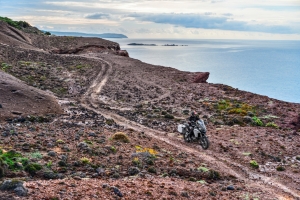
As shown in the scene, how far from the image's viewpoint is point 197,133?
17.2 metres

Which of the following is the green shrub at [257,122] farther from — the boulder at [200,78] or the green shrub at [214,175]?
the boulder at [200,78]

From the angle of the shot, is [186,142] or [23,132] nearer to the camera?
[23,132]

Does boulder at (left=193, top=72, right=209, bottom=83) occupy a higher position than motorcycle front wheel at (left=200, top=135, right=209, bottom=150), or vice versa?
boulder at (left=193, top=72, right=209, bottom=83)

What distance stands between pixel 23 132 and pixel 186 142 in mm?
7683

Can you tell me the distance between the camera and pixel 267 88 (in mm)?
77438

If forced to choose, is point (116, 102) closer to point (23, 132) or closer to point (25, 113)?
point (25, 113)

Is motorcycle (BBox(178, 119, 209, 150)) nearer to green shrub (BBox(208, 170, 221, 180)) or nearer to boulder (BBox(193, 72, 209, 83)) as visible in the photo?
green shrub (BBox(208, 170, 221, 180))

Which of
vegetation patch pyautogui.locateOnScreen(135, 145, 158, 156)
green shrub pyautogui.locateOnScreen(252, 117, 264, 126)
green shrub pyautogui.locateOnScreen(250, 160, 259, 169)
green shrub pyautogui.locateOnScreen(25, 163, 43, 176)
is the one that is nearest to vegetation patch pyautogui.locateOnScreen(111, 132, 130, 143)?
vegetation patch pyautogui.locateOnScreen(135, 145, 158, 156)

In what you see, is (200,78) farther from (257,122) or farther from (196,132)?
(196,132)

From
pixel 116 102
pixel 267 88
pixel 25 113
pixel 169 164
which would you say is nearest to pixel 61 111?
pixel 25 113

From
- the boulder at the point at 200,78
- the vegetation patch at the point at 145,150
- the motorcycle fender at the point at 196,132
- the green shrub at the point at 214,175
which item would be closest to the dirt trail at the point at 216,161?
the motorcycle fender at the point at 196,132

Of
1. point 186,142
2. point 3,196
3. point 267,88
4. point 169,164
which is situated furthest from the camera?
point 267,88

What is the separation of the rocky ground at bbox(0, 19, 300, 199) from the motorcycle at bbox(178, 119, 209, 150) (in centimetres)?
36

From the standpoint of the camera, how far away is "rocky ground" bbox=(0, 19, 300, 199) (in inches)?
408
